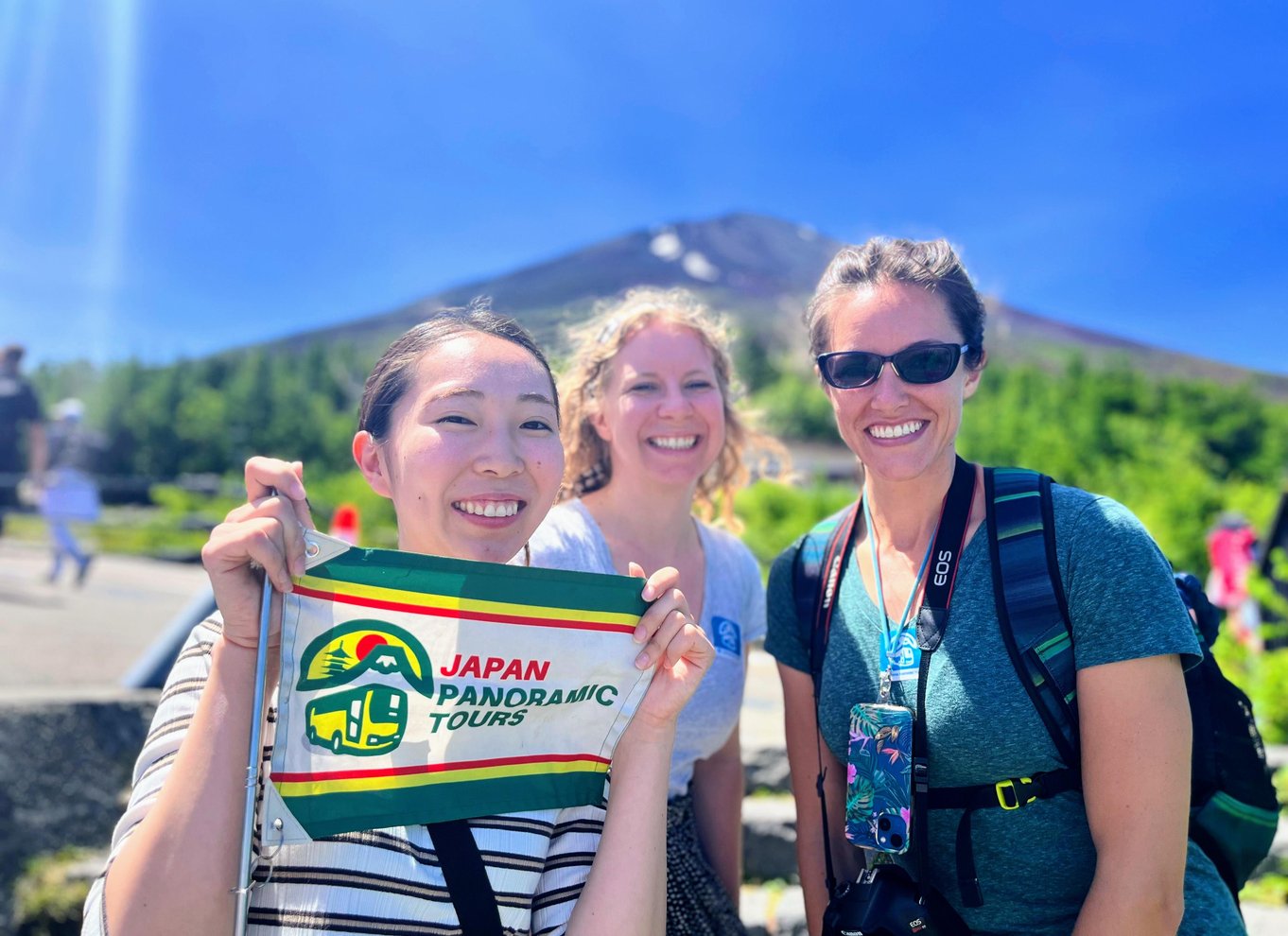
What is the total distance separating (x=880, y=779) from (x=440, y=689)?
39.8 inches

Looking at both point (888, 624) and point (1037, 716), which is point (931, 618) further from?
point (1037, 716)

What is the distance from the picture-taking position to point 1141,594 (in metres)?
1.90

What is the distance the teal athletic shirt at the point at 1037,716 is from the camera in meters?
1.91

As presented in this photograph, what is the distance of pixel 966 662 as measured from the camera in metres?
2.03

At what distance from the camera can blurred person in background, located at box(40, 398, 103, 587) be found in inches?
471

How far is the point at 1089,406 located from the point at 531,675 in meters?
31.0

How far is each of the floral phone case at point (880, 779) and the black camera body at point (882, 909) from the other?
6 centimetres

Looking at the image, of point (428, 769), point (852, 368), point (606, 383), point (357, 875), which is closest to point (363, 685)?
point (428, 769)

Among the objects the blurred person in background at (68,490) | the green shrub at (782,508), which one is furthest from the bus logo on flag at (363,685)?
the green shrub at (782,508)

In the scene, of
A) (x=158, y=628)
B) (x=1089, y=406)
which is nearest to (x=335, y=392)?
(x=1089, y=406)

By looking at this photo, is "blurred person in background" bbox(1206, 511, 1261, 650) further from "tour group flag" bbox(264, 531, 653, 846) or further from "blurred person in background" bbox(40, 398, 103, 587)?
"blurred person in background" bbox(40, 398, 103, 587)

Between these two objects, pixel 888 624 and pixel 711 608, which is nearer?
pixel 888 624

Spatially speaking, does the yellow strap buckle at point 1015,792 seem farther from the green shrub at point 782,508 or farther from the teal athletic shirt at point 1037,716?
the green shrub at point 782,508

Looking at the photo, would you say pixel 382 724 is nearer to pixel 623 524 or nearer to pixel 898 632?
pixel 898 632
